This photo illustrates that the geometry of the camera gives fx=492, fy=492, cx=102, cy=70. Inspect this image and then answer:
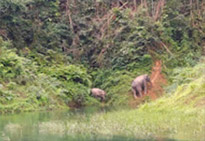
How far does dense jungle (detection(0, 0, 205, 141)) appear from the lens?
2061cm

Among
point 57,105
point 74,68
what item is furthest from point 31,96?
point 74,68

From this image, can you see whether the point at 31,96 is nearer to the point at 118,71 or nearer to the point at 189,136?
the point at 118,71

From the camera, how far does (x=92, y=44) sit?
25.6 m

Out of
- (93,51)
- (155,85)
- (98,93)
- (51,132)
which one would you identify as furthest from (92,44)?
(51,132)

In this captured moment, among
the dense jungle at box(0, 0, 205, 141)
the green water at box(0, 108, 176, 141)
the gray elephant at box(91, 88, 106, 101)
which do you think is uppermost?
the dense jungle at box(0, 0, 205, 141)

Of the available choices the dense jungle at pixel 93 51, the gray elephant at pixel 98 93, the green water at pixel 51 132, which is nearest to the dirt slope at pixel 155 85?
the dense jungle at pixel 93 51

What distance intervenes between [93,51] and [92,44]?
0.37 m

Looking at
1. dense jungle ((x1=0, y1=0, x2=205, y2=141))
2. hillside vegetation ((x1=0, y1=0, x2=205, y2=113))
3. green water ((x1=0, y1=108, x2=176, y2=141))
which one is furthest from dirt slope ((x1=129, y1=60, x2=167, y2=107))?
green water ((x1=0, y1=108, x2=176, y2=141))

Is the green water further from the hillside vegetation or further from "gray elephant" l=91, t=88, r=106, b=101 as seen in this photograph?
"gray elephant" l=91, t=88, r=106, b=101

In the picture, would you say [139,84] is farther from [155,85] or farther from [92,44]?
[92,44]

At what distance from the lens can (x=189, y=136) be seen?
33.9 feet

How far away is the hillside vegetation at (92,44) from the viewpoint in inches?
862

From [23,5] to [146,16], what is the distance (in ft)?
20.4

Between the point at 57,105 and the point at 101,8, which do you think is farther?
the point at 101,8
